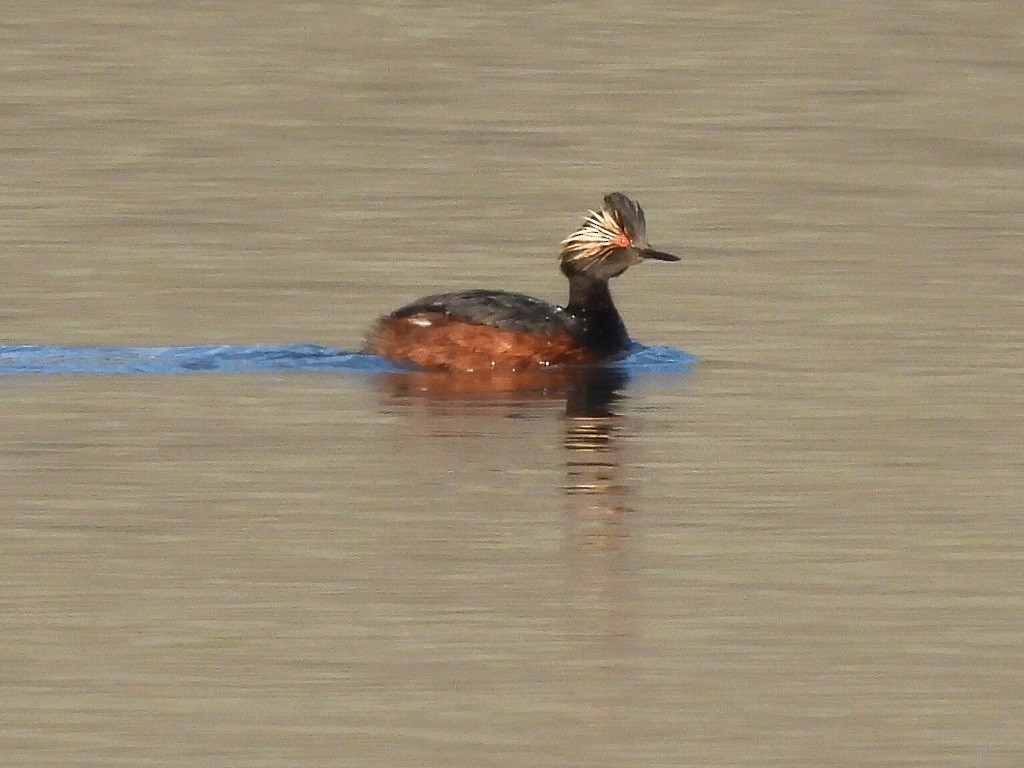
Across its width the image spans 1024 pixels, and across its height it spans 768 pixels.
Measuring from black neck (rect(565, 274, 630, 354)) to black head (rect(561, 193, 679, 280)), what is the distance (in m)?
0.09

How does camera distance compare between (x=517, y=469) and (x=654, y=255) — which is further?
A: (x=654, y=255)

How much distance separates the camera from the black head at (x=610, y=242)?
21.0 m

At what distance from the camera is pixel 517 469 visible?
15695mm

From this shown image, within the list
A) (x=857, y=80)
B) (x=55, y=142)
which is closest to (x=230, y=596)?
(x=55, y=142)

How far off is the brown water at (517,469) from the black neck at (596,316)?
729mm

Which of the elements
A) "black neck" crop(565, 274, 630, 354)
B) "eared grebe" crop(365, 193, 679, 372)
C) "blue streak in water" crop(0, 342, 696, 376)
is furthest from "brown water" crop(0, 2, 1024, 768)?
"eared grebe" crop(365, 193, 679, 372)

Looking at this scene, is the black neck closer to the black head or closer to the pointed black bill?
the black head

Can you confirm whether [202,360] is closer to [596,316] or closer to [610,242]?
[596,316]

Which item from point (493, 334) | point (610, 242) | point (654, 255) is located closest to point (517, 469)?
point (493, 334)

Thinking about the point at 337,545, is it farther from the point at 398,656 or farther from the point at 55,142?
the point at 55,142

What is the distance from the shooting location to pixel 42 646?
38.0 feet

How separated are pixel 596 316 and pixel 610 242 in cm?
66

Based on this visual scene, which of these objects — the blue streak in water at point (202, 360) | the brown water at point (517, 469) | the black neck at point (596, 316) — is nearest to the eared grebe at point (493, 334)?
the black neck at point (596, 316)

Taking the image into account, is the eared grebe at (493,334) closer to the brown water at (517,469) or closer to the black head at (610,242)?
the black head at (610,242)
